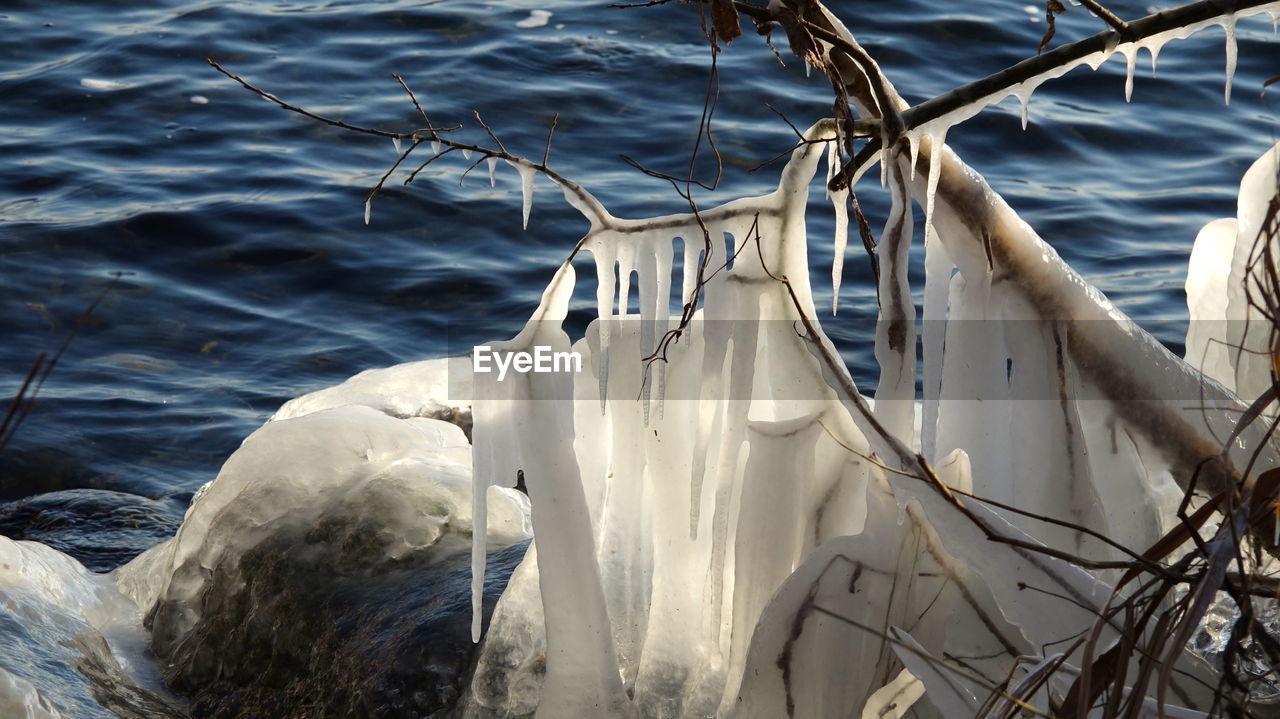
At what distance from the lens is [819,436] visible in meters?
2.47

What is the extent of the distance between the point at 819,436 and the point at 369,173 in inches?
186

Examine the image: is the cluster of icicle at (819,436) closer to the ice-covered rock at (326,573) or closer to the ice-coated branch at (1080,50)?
the ice-coated branch at (1080,50)

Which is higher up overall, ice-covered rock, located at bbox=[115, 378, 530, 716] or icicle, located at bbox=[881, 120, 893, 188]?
icicle, located at bbox=[881, 120, 893, 188]

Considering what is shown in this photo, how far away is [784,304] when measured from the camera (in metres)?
2.44

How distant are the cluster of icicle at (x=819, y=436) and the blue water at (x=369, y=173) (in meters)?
2.67

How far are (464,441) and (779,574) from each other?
1.90 metres

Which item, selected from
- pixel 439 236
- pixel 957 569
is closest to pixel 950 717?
pixel 957 569

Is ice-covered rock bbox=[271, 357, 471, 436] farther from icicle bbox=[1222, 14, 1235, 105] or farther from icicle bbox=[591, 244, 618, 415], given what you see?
icicle bbox=[1222, 14, 1235, 105]

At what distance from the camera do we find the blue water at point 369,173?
17.8 feet

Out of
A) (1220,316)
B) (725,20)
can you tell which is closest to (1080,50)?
(725,20)

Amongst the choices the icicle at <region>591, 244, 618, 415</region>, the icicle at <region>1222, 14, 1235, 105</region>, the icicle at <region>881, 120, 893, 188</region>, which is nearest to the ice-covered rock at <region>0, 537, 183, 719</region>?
the icicle at <region>591, 244, 618, 415</region>

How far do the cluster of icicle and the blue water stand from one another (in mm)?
2670

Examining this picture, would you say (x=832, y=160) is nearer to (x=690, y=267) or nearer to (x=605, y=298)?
(x=690, y=267)

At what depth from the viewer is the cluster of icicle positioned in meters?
2.35
